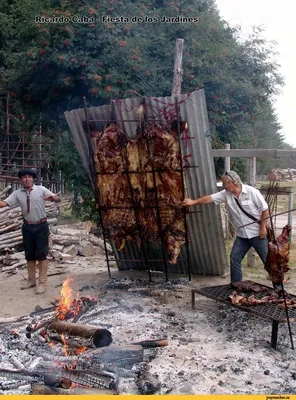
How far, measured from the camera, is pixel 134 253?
30.6 ft

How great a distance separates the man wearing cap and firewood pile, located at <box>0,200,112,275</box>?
1.75 meters

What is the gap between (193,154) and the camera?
25.0 ft

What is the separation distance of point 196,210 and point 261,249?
4.73 ft

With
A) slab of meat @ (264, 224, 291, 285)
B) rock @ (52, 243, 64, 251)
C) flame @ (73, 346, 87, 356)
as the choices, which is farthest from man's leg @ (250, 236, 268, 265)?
rock @ (52, 243, 64, 251)

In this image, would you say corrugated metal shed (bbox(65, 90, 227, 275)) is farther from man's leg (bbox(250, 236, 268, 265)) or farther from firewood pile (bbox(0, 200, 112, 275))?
firewood pile (bbox(0, 200, 112, 275))

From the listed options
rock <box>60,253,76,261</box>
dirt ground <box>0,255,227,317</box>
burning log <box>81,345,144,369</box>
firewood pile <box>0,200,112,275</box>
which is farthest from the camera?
rock <box>60,253,76,261</box>

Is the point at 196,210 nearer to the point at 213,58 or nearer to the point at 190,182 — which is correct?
the point at 190,182

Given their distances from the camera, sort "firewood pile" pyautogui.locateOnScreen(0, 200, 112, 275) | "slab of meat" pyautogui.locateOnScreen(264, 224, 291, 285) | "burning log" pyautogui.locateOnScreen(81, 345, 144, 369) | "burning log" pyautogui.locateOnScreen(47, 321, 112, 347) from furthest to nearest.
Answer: "firewood pile" pyautogui.locateOnScreen(0, 200, 112, 275) → "slab of meat" pyautogui.locateOnScreen(264, 224, 291, 285) → "burning log" pyautogui.locateOnScreen(47, 321, 112, 347) → "burning log" pyautogui.locateOnScreen(81, 345, 144, 369)

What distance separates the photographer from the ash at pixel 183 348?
4.88 meters

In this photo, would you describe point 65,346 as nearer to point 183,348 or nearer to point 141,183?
point 183,348

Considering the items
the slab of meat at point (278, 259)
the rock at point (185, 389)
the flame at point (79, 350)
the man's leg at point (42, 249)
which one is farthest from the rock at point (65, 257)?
the rock at point (185, 389)

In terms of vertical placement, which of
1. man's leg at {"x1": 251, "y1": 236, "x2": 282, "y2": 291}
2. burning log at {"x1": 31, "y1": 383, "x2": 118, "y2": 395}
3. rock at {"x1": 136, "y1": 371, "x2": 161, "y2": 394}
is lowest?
rock at {"x1": 136, "y1": 371, "x2": 161, "y2": 394}

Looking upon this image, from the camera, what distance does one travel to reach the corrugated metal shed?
7219 mm

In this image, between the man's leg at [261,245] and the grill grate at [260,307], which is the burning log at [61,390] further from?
the man's leg at [261,245]
